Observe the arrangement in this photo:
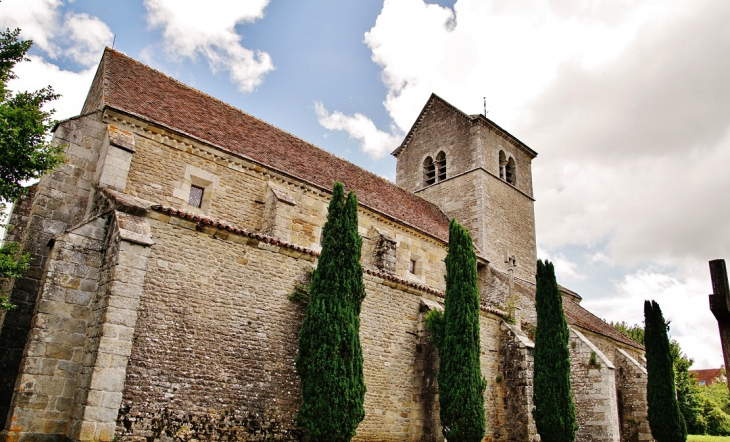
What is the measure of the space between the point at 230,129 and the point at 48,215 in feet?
18.8

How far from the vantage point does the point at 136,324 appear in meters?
8.90

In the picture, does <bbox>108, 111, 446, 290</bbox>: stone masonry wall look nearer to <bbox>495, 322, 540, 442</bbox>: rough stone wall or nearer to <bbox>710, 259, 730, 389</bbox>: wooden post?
<bbox>495, 322, 540, 442</bbox>: rough stone wall

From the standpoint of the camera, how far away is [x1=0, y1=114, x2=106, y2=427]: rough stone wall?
31.9 ft

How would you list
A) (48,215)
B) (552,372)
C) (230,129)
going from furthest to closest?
(230,129), (552,372), (48,215)

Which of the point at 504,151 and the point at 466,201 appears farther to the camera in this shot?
the point at 504,151

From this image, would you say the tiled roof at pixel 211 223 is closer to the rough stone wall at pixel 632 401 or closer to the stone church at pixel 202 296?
the stone church at pixel 202 296

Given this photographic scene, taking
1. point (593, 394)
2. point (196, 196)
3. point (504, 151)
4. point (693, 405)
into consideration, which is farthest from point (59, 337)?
point (693, 405)

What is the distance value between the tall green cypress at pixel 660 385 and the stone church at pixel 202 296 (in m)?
0.73

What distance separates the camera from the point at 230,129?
15211 mm

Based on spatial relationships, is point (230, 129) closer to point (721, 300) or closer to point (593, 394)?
point (721, 300)

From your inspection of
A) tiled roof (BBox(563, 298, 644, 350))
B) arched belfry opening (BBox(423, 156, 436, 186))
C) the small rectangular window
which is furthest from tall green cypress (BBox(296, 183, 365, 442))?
arched belfry opening (BBox(423, 156, 436, 186))

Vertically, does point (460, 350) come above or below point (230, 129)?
below

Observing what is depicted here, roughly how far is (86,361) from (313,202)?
7.93m

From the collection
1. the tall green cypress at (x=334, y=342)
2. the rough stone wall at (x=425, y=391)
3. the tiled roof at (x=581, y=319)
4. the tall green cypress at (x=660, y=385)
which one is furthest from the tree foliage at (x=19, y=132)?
the tall green cypress at (x=660, y=385)
